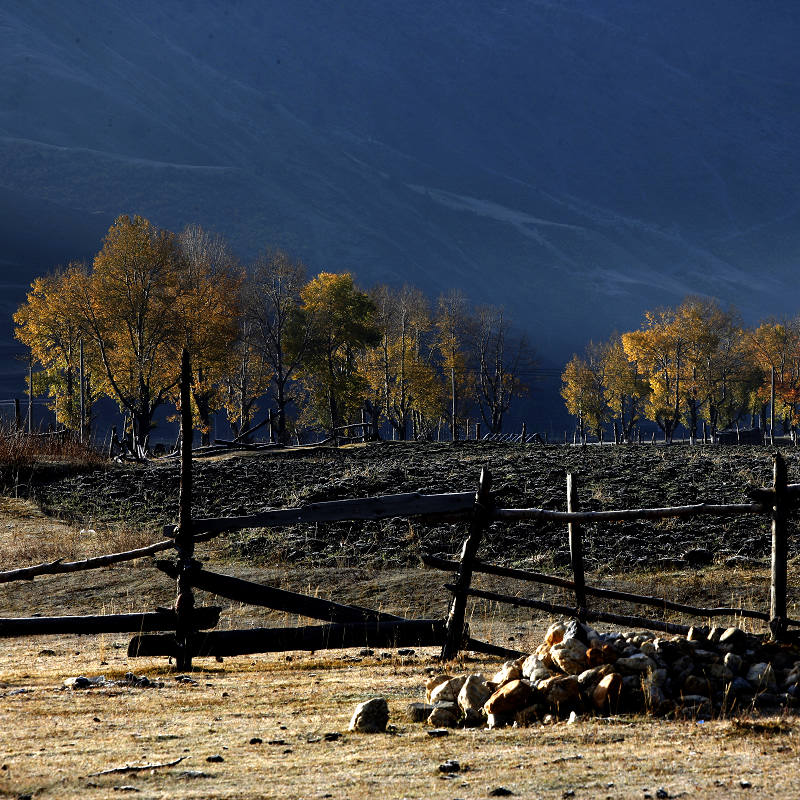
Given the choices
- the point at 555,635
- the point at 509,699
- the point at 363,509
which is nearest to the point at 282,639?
the point at 363,509

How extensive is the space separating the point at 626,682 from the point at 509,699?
3.15ft

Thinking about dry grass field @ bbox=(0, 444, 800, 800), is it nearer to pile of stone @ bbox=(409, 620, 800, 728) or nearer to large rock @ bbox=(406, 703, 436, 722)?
large rock @ bbox=(406, 703, 436, 722)

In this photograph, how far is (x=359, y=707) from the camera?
7.64 metres

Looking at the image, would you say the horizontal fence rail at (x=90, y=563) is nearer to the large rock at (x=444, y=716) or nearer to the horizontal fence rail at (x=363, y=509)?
the horizontal fence rail at (x=363, y=509)

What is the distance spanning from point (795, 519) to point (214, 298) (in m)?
47.3

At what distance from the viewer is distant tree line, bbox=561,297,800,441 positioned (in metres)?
97.8

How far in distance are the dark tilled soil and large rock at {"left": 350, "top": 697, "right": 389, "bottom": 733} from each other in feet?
35.6

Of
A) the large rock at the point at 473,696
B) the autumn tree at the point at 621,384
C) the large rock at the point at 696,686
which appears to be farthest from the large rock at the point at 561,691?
the autumn tree at the point at 621,384

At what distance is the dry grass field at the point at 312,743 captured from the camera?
6.05 meters

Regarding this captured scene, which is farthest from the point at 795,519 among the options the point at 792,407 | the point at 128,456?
the point at 792,407

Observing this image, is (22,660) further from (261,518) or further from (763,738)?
(763,738)

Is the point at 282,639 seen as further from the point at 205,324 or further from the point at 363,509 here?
the point at 205,324

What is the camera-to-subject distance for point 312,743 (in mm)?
7289

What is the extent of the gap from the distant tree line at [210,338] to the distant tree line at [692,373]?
15.6 m
